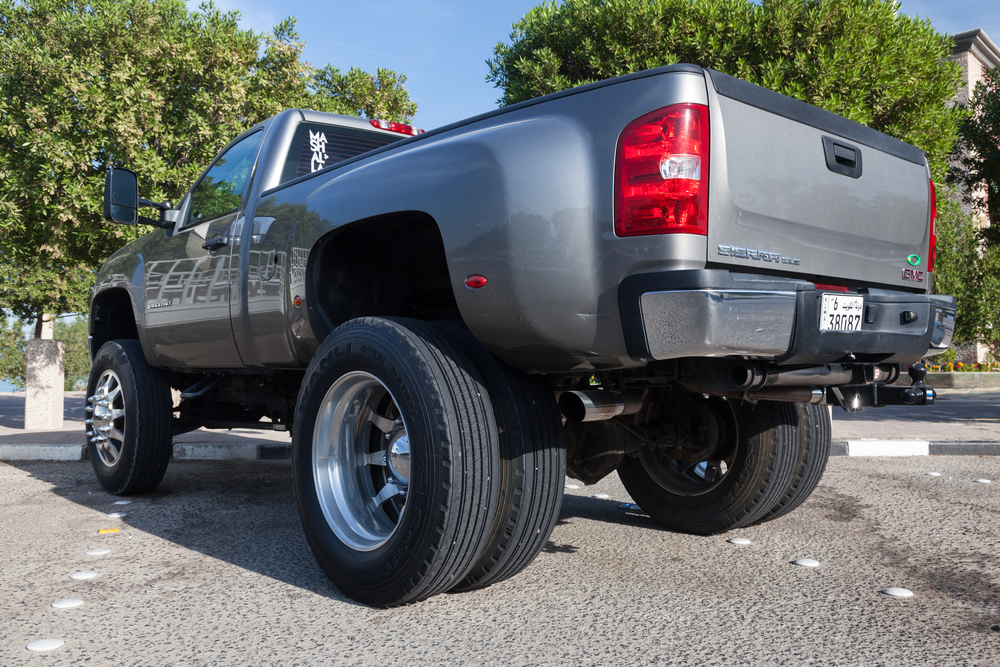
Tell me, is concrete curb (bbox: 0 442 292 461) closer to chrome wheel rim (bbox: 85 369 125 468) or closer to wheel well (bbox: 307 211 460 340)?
chrome wheel rim (bbox: 85 369 125 468)

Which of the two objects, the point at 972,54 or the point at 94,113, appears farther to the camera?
the point at 972,54

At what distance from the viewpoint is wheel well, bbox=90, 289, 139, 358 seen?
5.23m

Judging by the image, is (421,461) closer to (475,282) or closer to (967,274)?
(475,282)

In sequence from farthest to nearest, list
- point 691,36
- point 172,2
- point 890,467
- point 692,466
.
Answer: point 691,36 < point 172,2 < point 890,467 < point 692,466

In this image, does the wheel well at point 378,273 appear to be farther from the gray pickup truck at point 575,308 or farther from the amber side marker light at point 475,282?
the amber side marker light at point 475,282

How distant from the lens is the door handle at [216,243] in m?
3.91

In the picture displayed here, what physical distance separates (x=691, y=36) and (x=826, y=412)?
919 cm

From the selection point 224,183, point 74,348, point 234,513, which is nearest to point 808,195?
point 224,183

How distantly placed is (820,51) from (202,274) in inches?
391

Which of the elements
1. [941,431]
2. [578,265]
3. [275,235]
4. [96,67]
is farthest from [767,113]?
[96,67]

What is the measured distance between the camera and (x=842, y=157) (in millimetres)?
2643

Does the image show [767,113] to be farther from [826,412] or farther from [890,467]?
[890,467]

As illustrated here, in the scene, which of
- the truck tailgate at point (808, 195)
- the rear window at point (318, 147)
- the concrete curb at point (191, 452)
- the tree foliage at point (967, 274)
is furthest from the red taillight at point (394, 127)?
the tree foliage at point (967, 274)

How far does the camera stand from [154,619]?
96.7 inches
